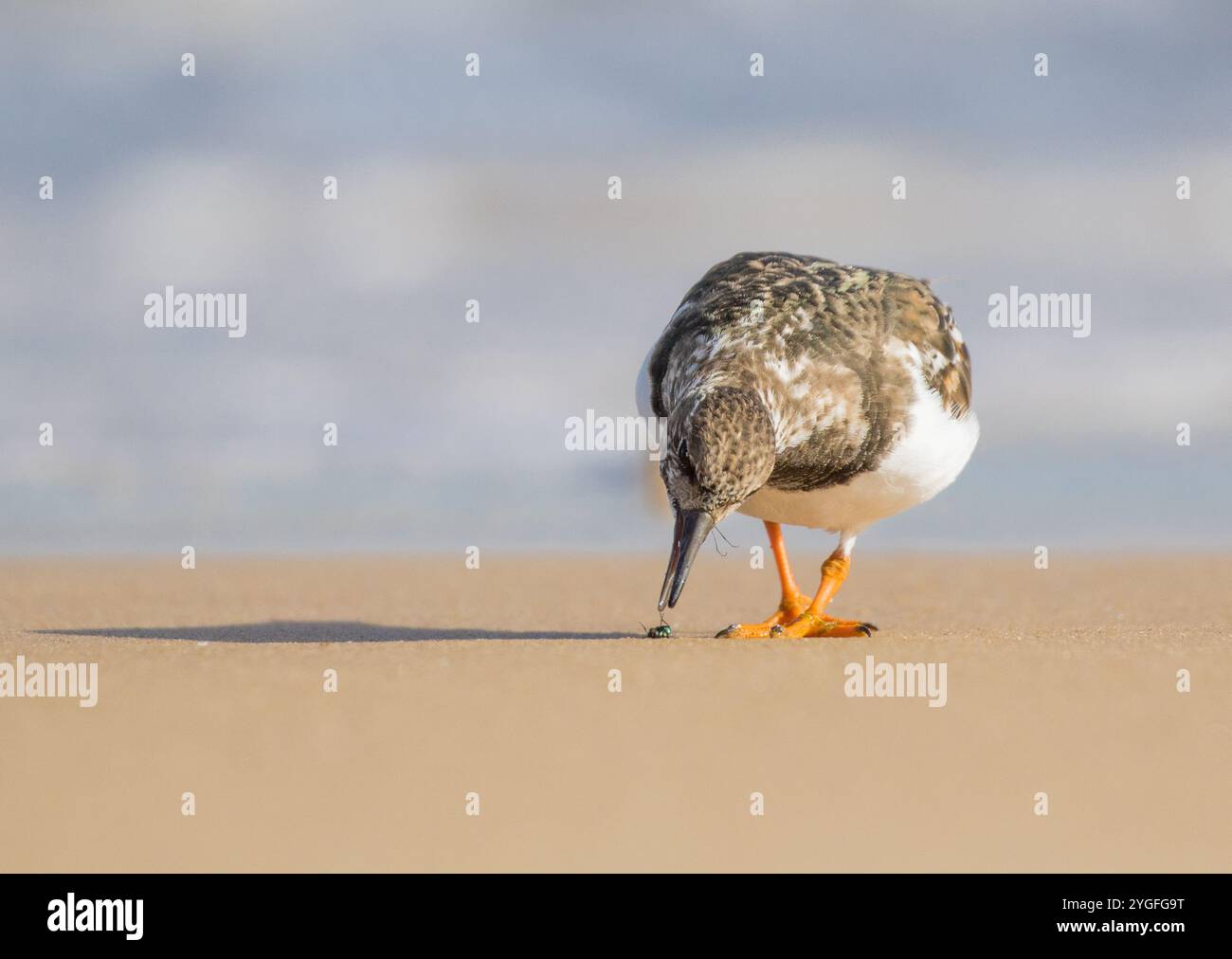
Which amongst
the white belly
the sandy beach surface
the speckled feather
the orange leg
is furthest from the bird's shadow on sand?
the speckled feather

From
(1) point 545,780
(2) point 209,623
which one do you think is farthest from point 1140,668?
(2) point 209,623

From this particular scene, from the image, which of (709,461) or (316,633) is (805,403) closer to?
(709,461)

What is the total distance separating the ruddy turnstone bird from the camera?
8.75m

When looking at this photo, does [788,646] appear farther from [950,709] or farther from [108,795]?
[108,795]

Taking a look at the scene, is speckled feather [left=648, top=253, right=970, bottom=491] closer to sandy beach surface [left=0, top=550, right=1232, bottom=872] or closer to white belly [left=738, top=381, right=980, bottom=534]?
white belly [left=738, top=381, right=980, bottom=534]

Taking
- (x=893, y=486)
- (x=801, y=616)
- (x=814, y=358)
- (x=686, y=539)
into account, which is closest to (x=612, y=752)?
(x=686, y=539)

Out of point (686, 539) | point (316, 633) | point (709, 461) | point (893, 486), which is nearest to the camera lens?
point (709, 461)

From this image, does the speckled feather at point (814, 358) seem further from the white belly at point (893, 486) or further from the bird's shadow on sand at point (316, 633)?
the bird's shadow on sand at point (316, 633)

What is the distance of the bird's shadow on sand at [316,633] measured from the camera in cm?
1079

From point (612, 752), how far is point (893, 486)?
13.9 feet

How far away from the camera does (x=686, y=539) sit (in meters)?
8.77

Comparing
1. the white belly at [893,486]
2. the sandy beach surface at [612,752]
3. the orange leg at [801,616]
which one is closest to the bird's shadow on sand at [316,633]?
the sandy beach surface at [612,752]

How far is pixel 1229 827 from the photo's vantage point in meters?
5.95

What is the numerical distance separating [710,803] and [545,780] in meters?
0.77
